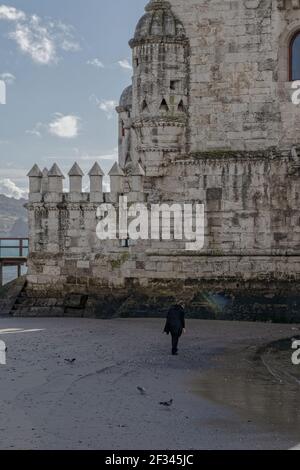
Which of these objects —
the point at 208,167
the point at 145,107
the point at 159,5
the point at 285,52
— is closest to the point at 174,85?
the point at 145,107

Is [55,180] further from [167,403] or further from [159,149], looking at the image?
[167,403]

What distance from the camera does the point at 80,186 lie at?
27781 millimetres

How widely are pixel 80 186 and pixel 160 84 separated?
4.14 m

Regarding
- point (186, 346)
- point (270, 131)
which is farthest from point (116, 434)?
point (270, 131)

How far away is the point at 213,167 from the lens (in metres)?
26.4

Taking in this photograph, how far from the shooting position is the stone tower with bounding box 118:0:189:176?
26453 mm

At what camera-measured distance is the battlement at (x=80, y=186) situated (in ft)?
88.5

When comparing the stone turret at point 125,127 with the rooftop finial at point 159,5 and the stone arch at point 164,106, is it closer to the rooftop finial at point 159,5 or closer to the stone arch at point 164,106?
the stone arch at point 164,106

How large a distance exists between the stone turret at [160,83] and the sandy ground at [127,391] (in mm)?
6023

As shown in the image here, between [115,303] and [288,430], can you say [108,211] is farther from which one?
[288,430]

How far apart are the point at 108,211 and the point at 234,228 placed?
157 inches
